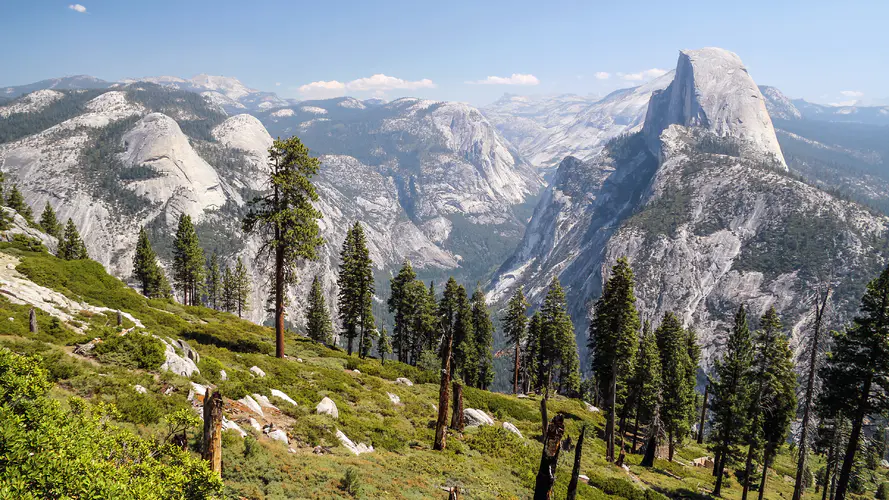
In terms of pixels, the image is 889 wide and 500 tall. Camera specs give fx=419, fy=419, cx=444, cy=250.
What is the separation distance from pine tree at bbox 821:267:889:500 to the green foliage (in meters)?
32.9

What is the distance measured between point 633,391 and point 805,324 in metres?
181

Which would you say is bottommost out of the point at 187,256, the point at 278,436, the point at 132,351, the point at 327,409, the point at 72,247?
the point at 187,256

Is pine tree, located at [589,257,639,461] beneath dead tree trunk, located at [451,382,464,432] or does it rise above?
above

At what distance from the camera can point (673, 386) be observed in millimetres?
48719

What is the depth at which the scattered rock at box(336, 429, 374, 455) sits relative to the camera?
19797 mm

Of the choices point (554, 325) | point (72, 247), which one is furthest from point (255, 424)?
point (72, 247)

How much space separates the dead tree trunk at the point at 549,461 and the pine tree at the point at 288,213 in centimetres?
2309

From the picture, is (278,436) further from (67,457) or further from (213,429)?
(67,457)

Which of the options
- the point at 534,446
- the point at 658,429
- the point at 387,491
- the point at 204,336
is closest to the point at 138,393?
the point at 387,491

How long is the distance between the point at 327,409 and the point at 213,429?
1204 centimetres

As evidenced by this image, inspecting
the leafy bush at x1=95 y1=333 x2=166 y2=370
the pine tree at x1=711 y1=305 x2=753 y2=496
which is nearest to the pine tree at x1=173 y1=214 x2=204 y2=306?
the leafy bush at x1=95 y1=333 x2=166 y2=370

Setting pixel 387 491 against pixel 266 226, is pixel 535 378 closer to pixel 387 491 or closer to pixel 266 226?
pixel 266 226

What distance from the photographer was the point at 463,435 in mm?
28000

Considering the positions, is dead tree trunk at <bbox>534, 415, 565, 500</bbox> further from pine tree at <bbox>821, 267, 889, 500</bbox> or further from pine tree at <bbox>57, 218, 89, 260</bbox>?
pine tree at <bbox>57, 218, 89, 260</bbox>
